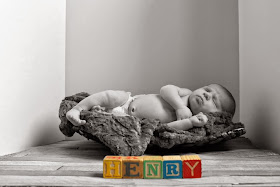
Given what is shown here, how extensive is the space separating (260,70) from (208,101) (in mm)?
323

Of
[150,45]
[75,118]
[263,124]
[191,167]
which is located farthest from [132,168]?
[150,45]

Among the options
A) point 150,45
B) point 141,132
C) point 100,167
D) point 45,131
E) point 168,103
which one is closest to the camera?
point 100,167

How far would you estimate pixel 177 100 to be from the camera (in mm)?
1699

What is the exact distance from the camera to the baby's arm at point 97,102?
Result: 157 cm

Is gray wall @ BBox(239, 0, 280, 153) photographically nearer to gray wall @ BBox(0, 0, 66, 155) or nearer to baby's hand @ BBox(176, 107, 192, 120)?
baby's hand @ BBox(176, 107, 192, 120)

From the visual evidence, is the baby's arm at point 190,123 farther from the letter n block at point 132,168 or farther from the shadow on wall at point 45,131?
the shadow on wall at point 45,131

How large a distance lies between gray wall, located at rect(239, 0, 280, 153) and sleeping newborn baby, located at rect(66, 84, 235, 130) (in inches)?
7.3

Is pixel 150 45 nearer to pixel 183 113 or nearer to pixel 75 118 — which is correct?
pixel 183 113

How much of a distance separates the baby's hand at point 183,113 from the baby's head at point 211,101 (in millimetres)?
70

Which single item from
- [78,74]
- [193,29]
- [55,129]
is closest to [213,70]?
[193,29]

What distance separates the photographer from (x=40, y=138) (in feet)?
6.30

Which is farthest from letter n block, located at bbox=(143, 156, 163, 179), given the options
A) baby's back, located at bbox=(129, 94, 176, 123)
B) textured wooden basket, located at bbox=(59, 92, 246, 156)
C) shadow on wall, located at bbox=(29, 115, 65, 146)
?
shadow on wall, located at bbox=(29, 115, 65, 146)

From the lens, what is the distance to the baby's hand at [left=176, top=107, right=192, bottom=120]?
1645 mm

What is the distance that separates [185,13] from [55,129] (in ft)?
3.56
